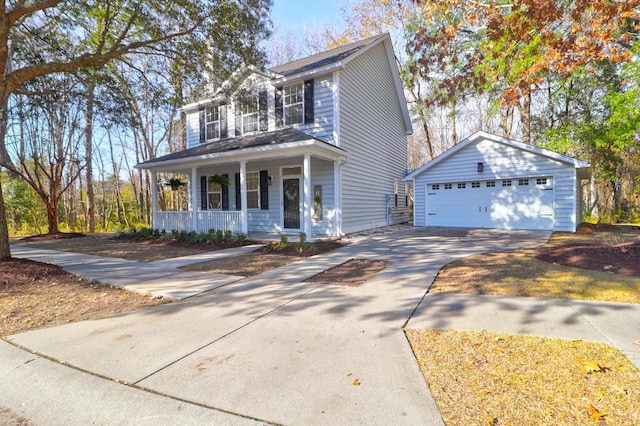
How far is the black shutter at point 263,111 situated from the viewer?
474 inches

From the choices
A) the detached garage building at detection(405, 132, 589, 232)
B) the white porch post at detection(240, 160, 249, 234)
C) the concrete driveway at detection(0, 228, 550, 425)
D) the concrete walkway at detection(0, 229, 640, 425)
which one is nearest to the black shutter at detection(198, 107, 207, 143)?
the white porch post at detection(240, 160, 249, 234)

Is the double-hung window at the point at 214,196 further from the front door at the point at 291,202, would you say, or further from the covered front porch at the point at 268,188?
the front door at the point at 291,202

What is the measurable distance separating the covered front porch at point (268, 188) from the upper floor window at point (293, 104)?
1.01 m

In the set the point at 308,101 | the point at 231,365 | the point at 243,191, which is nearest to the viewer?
the point at 231,365

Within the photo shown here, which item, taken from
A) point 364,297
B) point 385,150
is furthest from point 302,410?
point 385,150

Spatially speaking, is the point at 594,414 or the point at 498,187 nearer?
the point at 594,414

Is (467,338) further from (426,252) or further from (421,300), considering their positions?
(426,252)

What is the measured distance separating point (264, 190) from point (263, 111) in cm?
317

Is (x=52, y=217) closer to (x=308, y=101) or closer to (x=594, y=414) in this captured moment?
(x=308, y=101)

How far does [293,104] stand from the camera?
37.6ft

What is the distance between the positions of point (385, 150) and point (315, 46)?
45.3 feet

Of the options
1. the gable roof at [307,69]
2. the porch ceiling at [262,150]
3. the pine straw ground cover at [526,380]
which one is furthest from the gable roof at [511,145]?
the pine straw ground cover at [526,380]

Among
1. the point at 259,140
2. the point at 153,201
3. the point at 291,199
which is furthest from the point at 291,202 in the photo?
the point at 153,201

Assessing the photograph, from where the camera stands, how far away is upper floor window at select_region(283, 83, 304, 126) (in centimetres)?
1132
